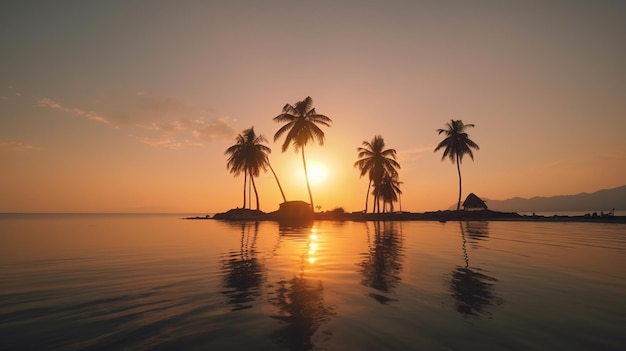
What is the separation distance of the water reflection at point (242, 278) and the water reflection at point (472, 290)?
13.3ft

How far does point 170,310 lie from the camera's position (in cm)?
530

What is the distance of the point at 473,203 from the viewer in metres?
53.6

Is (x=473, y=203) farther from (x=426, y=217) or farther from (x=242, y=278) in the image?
(x=242, y=278)

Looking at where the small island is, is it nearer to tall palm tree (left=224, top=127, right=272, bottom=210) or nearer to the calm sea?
tall palm tree (left=224, top=127, right=272, bottom=210)

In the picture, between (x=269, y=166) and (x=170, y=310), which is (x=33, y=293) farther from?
(x=269, y=166)

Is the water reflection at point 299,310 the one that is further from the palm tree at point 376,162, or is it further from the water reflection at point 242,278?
the palm tree at point 376,162

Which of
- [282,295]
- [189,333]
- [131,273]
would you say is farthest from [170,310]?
[131,273]

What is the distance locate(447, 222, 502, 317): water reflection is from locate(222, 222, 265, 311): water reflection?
13.3 feet

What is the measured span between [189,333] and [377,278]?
5172 millimetres

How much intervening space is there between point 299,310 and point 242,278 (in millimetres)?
3321

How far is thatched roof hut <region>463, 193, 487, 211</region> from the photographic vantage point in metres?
52.6

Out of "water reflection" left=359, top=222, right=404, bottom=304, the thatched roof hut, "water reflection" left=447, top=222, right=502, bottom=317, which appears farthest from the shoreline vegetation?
"water reflection" left=447, top=222, right=502, bottom=317

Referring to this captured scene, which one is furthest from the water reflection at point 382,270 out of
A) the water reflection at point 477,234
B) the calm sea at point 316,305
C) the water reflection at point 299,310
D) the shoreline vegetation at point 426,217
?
the shoreline vegetation at point 426,217

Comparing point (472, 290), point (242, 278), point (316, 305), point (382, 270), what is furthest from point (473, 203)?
point (316, 305)
